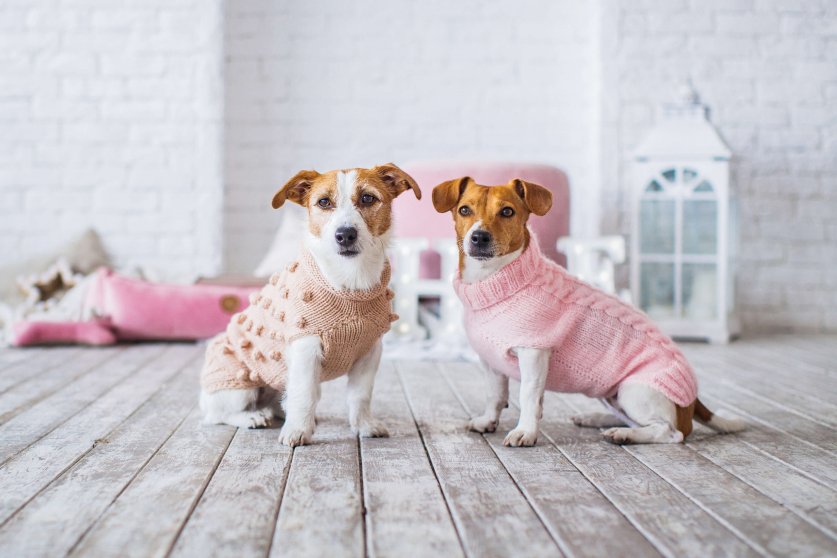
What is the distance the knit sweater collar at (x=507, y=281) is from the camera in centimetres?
169

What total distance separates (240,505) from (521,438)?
25.6 inches

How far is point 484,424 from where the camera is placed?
1.78 m

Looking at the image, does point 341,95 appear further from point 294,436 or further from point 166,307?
point 294,436

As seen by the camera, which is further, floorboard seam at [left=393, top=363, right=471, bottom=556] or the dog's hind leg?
the dog's hind leg

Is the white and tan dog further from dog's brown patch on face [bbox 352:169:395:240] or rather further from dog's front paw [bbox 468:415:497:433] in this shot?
dog's front paw [bbox 468:415:497:433]

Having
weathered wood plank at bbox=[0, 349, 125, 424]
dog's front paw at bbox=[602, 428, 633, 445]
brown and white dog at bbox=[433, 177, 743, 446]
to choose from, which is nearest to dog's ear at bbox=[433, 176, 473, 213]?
brown and white dog at bbox=[433, 177, 743, 446]

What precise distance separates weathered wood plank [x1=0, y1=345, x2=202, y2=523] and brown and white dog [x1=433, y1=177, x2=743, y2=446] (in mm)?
894

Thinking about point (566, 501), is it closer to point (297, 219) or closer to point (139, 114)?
point (297, 219)

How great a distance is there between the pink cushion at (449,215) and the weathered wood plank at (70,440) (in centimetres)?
128

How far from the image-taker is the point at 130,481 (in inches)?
54.5

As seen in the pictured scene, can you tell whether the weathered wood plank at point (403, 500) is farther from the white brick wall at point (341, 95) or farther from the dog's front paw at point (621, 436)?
the white brick wall at point (341, 95)

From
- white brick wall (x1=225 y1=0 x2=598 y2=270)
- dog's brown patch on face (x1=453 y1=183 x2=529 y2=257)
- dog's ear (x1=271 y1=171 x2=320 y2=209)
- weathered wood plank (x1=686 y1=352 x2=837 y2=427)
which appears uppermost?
white brick wall (x1=225 y1=0 x2=598 y2=270)

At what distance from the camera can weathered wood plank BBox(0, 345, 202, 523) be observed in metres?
1.34

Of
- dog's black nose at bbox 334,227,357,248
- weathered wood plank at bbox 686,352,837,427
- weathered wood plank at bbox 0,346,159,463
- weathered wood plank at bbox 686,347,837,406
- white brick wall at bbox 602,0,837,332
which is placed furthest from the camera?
white brick wall at bbox 602,0,837,332
